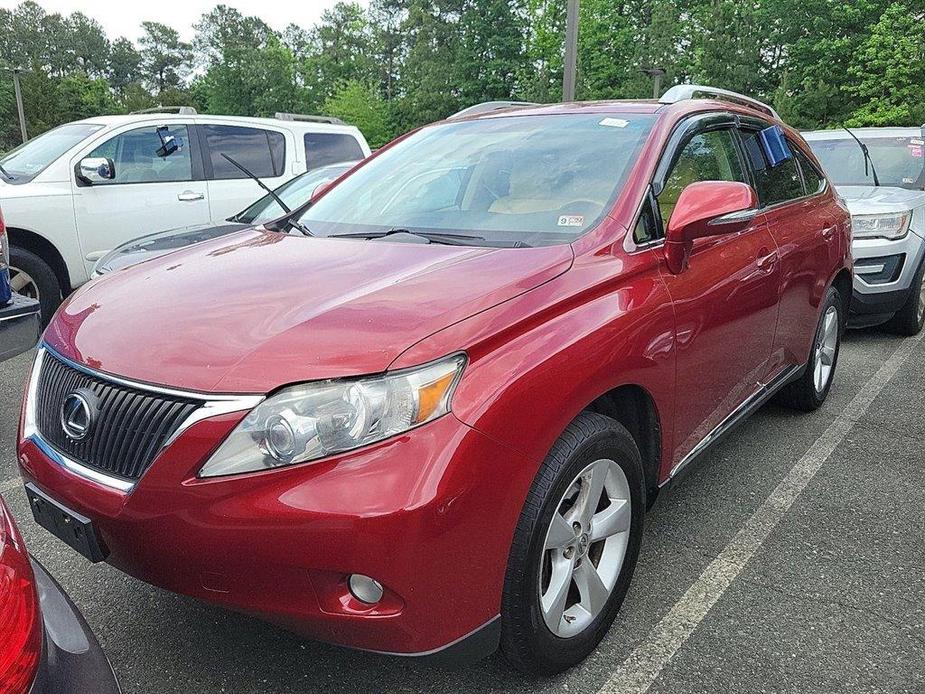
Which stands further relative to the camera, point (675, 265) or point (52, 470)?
point (675, 265)

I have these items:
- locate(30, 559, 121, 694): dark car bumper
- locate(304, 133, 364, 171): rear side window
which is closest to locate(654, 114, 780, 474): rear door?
locate(30, 559, 121, 694): dark car bumper

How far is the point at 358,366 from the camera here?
5.69 ft

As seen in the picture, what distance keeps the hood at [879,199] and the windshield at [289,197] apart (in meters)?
4.01

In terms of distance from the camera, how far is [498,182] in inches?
112

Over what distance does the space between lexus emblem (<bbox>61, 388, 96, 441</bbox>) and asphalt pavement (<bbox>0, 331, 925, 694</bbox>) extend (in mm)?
770

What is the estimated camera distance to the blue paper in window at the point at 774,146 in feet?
12.0

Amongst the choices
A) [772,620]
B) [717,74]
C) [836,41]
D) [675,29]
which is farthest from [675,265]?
[675,29]

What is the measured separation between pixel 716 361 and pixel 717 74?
40.2 m

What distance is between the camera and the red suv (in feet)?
5.52

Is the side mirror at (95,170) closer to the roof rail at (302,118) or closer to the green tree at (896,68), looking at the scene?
the roof rail at (302,118)

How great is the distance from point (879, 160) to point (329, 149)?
5.41 metres

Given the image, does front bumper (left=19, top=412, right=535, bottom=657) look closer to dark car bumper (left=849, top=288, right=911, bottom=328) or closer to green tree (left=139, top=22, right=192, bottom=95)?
dark car bumper (left=849, top=288, right=911, bottom=328)

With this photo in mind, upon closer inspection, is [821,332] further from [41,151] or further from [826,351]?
[41,151]

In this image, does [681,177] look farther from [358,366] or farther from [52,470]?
[52,470]
